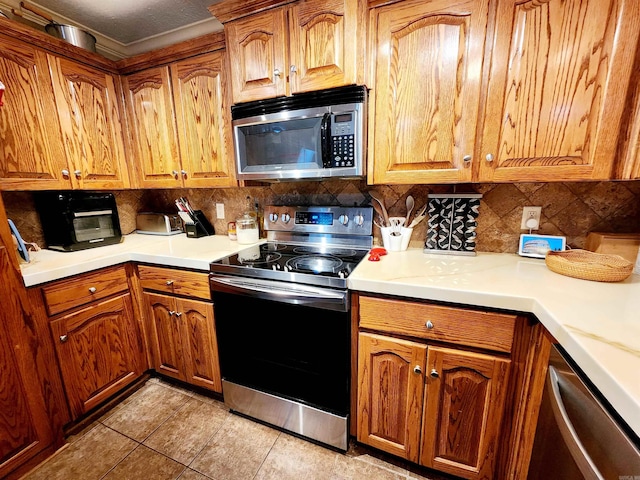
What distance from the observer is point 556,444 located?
0.76m

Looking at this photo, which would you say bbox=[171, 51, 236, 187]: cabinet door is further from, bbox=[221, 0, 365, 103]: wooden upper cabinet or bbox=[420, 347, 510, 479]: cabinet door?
bbox=[420, 347, 510, 479]: cabinet door

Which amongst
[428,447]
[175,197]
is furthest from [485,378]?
[175,197]

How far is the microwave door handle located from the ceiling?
3.90 ft

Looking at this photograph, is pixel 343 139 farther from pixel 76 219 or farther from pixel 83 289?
pixel 76 219

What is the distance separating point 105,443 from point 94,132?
5.84ft

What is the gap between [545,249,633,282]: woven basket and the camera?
0.97m

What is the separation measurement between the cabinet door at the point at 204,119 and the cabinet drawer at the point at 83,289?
2.33 ft

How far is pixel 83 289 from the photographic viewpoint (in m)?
1.40

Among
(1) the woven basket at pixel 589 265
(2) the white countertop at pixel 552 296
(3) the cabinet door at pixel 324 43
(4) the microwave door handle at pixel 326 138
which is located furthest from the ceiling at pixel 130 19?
(1) the woven basket at pixel 589 265

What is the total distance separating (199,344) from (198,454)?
1.69ft

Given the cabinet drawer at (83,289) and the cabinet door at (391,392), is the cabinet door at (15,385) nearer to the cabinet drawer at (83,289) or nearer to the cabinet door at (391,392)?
the cabinet drawer at (83,289)

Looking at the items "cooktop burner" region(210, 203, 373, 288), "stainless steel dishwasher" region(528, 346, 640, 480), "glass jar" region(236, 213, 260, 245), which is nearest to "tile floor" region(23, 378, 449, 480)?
"stainless steel dishwasher" region(528, 346, 640, 480)

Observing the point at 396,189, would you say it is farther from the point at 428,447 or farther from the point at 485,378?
the point at 428,447

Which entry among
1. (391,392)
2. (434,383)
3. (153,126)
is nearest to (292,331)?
(391,392)
